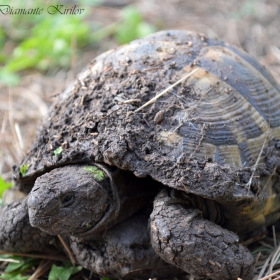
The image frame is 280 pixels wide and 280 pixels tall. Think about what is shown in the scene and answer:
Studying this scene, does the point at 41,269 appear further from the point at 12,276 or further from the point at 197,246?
the point at 197,246

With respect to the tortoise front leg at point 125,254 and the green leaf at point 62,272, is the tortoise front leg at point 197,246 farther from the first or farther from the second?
the green leaf at point 62,272

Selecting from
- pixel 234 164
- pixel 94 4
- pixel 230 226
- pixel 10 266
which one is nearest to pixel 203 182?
pixel 234 164

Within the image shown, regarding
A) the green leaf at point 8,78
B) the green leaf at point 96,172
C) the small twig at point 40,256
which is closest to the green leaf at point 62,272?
the small twig at point 40,256

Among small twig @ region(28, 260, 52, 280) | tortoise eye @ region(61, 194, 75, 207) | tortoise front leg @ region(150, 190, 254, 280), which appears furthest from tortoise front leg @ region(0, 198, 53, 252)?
tortoise front leg @ region(150, 190, 254, 280)

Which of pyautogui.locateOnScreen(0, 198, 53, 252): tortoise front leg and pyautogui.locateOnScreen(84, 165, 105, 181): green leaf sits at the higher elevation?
pyautogui.locateOnScreen(84, 165, 105, 181): green leaf

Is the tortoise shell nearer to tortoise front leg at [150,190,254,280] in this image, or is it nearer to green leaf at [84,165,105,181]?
green leaf at [84,165,105,181]

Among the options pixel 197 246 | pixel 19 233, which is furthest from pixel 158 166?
pixel 19 233
